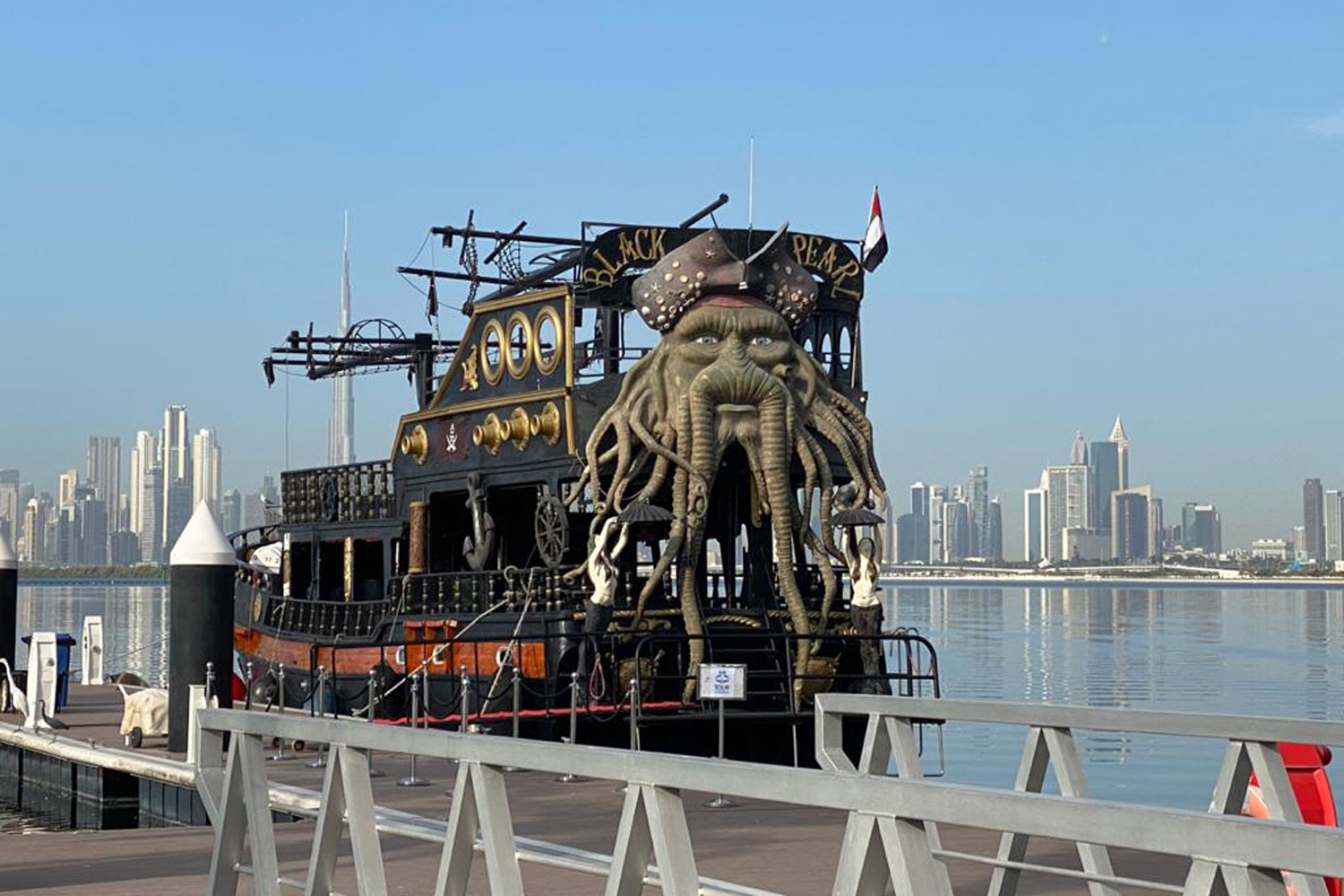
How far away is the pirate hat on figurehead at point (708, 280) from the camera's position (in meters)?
22.3

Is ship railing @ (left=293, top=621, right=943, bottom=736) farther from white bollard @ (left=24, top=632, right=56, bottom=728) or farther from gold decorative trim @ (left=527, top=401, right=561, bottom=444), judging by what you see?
white bollard @ (left=24, top=632, right=56, bottom=728)

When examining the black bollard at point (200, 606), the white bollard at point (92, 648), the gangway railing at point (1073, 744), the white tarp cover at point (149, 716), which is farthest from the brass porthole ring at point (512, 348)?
the gangway railing at point (1073, 744)

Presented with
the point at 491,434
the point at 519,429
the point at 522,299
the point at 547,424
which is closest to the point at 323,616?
the point at 491,434

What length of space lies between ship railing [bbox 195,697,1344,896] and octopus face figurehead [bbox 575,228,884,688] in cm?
1265

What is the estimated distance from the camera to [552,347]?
2453cm

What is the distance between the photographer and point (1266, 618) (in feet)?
447

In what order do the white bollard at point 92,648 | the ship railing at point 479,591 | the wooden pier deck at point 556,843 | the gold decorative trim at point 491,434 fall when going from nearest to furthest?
1. the wooden pier deck at point 556,843
2. the ship railing at point 479,591
3. the gold decorative trim at point 491,434
4. the white bollard at point 92,648

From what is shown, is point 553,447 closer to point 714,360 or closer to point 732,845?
point 714,360

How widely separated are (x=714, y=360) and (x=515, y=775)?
6916 mm

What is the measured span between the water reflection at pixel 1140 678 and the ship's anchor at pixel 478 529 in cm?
1004

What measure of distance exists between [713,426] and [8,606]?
12215 mm

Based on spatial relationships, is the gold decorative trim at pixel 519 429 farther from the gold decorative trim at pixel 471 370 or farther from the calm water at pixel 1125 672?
the calm water at pixel 1125 672

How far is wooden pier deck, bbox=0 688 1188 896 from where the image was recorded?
429 inches

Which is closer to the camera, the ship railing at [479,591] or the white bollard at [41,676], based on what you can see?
the ship railing at [479,591]
